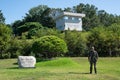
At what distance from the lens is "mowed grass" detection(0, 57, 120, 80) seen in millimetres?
20875

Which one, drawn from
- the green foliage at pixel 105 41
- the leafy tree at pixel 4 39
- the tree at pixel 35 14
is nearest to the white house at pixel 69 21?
the tree at pixel 35 14

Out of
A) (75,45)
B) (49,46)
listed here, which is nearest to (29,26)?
(75,45)

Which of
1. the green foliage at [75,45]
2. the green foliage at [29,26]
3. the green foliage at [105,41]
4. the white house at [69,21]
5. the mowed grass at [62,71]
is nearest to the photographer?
the mowed grass at [62,71]

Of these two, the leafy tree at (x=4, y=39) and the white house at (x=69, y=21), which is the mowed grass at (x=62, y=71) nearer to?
the leafy tree at (x=4, y=39)

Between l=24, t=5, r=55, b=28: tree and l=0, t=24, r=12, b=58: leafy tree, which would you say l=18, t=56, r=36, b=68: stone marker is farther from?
l=24, t=5, r=55, b=28: tree

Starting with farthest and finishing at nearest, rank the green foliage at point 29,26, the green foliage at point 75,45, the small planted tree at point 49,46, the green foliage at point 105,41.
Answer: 1. the green foliage at point 29,26
2. the green foliage at point 105,41
3. the green foliage at point 75,45
4. the small planted tree at point 49,46

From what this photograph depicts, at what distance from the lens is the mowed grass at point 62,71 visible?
2088 centimetres

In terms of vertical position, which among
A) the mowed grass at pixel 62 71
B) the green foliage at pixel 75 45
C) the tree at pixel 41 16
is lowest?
the mowed grass at pixel 62 71

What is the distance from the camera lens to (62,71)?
84.4 ft

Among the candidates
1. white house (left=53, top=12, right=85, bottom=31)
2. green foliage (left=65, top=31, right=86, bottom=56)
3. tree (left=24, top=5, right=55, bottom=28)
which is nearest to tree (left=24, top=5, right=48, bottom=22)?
tree (left=24, top=5, right=55, bottom=28)

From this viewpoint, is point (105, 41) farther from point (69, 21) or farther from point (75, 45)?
point (69, 21)

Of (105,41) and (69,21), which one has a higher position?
(69,21)

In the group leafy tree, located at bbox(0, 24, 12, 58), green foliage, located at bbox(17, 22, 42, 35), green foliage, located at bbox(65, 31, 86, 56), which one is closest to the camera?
leafy tree, located at bbox(0, 24, 12, 58)

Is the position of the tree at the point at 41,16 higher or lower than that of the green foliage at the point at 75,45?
higher
